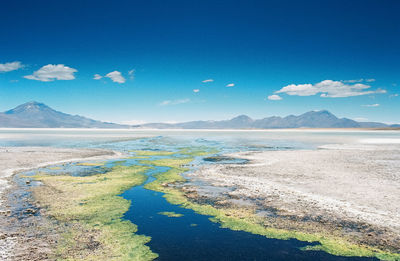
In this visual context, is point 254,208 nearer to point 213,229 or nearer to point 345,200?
point 213,229

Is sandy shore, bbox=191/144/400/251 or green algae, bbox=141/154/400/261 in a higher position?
sandy shore, bbox=191/144/400/251

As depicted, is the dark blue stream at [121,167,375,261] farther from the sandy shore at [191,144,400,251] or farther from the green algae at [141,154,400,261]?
the sandy shore at [191,144,400,251]

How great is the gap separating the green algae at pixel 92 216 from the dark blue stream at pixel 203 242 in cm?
56

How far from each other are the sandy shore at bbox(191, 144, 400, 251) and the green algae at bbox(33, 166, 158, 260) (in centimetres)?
650

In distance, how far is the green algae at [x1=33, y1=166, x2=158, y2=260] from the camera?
8656mm

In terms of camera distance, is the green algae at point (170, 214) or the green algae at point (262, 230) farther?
the green algae at point (170, 214)

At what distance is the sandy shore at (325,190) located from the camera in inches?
459

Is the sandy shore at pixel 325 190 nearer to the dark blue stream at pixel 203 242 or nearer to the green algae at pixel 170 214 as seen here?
the dark blue stream at pixel 203 242

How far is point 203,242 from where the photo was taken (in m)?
9.55

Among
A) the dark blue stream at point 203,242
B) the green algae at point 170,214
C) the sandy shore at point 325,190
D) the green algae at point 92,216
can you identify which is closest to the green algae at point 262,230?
the dark blue stream at point 203,242

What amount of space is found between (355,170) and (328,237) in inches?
626

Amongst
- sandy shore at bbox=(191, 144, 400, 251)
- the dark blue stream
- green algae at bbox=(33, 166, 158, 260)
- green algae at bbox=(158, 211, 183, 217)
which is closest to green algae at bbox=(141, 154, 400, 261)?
the dark blue stream

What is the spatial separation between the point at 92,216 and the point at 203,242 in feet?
18.2

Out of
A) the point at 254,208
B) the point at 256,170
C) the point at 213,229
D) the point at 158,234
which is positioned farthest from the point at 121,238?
the point at 256,170
